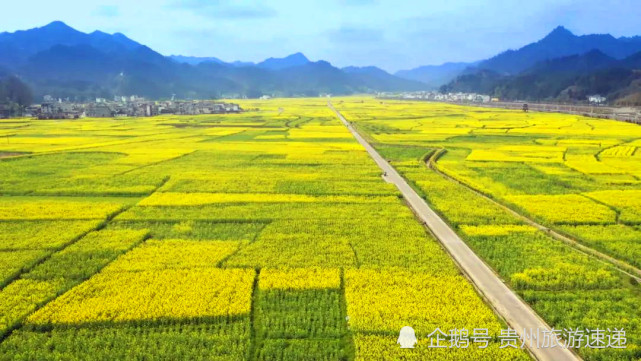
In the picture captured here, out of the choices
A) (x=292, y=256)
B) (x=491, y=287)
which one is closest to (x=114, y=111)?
(x=292, y=256)

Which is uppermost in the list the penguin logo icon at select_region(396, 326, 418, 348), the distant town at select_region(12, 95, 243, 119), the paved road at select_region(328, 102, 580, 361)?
the distant town at select_region(12, 95, 243, 119)

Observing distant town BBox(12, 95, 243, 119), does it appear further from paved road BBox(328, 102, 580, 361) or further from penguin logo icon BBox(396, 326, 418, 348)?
penguin logo icon BBox(396, 326, 418, 348)

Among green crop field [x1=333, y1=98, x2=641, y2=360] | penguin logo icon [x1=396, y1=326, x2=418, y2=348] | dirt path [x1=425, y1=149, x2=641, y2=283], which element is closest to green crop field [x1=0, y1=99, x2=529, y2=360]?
penguin logo icon [x1=396, y1=326, x2=418, y2=348]

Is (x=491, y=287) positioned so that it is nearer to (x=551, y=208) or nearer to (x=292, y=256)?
(x=292, y=256)

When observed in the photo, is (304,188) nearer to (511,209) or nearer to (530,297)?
(511,209)

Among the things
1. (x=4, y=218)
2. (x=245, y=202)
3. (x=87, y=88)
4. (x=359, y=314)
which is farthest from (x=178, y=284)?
(x=87, y=88)

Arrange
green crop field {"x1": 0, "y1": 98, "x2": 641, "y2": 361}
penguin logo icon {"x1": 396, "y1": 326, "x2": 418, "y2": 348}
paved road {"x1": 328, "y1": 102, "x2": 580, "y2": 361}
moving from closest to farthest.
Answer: paved road {"x1": 328, "y1": 102, "x2": 580, "y2": 361} → penguin logo icon {"x1": 396, "y1": 326, "x2": 418, "y2": 348} → green crop field {"x1": 0, "y1": 98, "x2": 641, "y2": 361}

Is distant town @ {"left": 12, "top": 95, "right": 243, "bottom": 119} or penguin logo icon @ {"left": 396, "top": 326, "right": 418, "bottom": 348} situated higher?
distant town @ {"left": 12, "top": 95, "right": 243, "bottom": 119}

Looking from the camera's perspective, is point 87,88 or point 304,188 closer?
point 304,188

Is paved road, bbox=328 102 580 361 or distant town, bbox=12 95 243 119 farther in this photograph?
distant town, bbox=12 95 243 119
